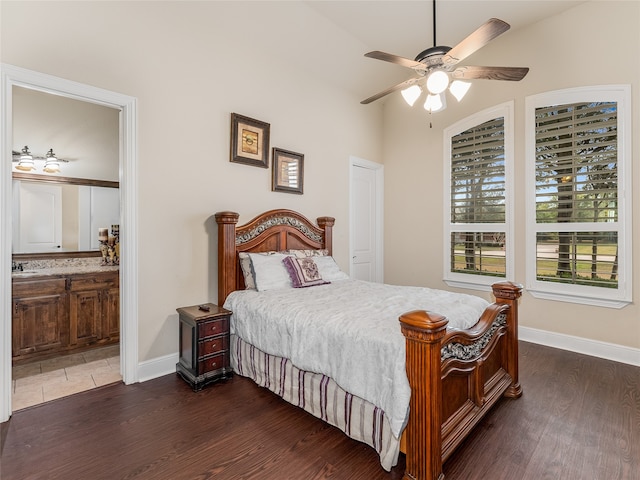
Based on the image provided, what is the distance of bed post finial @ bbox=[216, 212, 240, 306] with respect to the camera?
9.64 ft

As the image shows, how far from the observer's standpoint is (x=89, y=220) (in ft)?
12.5

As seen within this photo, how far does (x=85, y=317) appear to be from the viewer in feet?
10.9

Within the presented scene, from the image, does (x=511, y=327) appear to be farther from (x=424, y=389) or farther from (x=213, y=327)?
(x=213, y=327)

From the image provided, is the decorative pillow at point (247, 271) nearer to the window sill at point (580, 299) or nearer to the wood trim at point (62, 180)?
the wood trim at point (62, 180)

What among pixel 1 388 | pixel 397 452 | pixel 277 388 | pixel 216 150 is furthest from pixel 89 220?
pixel 397 452

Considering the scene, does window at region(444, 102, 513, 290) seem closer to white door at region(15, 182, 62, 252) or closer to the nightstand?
the nightstand

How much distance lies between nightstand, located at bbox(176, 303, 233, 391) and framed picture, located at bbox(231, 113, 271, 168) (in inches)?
60.7

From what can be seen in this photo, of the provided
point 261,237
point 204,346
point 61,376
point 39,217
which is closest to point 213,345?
point 204,346

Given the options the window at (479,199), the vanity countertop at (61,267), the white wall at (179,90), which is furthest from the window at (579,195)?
the vanity countertop at (61,267)

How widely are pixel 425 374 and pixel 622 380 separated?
2.40 metres

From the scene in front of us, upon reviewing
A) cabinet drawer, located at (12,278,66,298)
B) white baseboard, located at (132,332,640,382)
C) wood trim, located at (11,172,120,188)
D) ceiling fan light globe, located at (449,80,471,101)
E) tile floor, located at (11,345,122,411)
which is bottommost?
tile floor, located at (11,345,122,411)

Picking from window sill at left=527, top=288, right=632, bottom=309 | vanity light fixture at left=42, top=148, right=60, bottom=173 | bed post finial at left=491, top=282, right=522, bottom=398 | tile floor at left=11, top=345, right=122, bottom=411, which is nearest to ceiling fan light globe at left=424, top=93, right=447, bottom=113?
bed post finial at left=491, top=282, right=522, bottom=398

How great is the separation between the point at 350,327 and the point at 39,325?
121 inches

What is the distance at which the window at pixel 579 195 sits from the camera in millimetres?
3064
